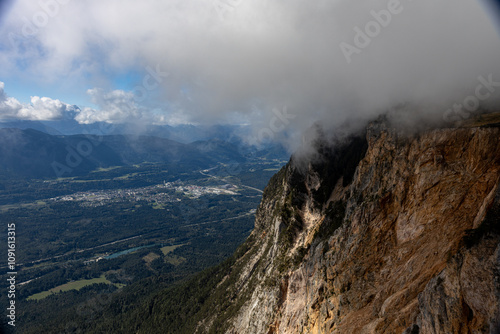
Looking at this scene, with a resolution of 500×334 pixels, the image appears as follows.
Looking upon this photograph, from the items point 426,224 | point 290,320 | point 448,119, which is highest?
point 448,119

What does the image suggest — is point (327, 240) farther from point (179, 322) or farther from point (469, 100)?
point (179, 322)

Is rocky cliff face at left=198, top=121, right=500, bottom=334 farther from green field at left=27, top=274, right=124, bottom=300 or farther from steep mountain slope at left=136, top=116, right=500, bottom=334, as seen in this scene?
green field at left=27, top=274, right=124, bottom=300

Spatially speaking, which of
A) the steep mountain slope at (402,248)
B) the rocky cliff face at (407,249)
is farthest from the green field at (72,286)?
the rocky cliff face at (407,249)

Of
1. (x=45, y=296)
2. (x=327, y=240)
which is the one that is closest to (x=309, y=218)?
(x=327, y=240)

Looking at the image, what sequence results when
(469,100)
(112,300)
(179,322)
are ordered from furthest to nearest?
(112,300), (179,322), (469,100)

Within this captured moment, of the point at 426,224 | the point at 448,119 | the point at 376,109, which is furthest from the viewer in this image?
the point at 376,109

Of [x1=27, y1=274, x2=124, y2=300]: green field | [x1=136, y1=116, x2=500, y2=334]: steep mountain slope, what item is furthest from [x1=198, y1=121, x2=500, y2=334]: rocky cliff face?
[x1=27, y1=274, x2=124, y2=300]: green field
